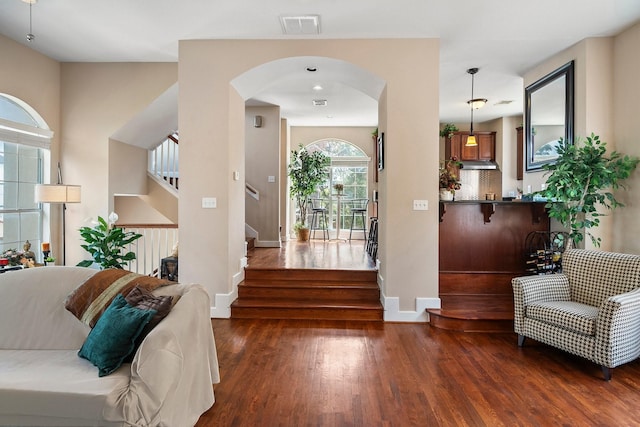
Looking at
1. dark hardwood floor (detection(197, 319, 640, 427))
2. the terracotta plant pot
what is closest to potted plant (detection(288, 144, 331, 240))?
the terracotta plant pot

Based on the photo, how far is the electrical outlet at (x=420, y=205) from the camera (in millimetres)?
4141

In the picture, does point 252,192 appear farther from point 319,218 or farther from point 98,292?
point 98,292

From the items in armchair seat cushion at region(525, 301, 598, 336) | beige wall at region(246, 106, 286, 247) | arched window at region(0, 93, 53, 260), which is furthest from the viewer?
beige wall at region(246, 106, 286, 247)

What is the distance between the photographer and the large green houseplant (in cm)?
382

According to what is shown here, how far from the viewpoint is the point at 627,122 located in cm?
391

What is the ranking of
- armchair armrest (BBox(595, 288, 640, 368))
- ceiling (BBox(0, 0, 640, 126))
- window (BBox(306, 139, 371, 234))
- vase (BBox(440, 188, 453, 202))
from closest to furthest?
armchair armrest (BBox(595, 288, 640, 368)) < ceiling (BBox(0, 0, 640, 126)) < vase (BBox(440, 188, 453, 202)) < window (BBox(306, 139, 371, 234))

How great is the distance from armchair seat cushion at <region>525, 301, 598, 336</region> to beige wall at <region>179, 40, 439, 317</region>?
110 cm

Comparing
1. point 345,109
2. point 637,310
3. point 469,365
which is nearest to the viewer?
point 637,310

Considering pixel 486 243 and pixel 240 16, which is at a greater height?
pixel 240 16

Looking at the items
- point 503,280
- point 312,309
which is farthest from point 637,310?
point 312,309

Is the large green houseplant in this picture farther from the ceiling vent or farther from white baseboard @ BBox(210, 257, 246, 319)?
white baseboard @ BBox(210, 257, 246, 319)

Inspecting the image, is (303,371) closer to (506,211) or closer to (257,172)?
(506,211)

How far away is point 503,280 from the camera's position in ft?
15.3

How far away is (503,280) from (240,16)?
420 cm
